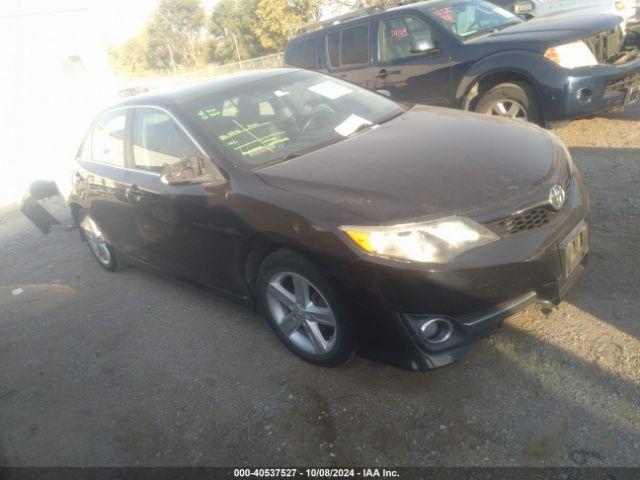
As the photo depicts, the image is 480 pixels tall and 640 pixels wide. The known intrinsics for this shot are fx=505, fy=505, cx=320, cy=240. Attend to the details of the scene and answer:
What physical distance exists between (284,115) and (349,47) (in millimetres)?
4118

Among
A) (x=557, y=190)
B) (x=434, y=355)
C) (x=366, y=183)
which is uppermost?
(x=366, y=183)

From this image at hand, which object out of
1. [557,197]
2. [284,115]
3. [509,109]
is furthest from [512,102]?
[557,197]

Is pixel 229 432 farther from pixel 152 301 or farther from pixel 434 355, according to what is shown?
pixel 152 301

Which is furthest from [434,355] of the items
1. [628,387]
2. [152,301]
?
[152,301]

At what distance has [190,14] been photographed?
6162 cm

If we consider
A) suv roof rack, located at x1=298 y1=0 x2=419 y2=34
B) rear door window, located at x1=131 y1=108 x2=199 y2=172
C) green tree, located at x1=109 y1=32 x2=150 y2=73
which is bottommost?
green tree, located at x1=109 y1=32 x2=150 y2=73

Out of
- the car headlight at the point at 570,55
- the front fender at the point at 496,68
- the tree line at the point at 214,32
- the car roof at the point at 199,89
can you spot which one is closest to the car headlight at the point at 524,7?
the front fender at the point at 496,68

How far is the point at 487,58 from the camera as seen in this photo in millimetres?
5582

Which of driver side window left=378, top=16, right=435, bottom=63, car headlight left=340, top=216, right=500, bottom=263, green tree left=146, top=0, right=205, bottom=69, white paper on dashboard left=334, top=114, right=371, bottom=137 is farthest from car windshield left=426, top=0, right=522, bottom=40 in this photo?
green tree left=146, top=0, right=205, bottom=69

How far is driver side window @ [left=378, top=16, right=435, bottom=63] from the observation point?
6.23 metres

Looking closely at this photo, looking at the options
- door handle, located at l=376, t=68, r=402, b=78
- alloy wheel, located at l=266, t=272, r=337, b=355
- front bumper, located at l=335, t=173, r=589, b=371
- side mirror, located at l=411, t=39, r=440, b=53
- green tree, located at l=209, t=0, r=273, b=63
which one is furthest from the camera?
green tree, located at l=209, t=0, r=273, b=63

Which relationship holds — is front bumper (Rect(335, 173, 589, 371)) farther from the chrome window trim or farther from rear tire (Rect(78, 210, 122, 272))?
rear tire (Rect(78, 210, 122, 272))

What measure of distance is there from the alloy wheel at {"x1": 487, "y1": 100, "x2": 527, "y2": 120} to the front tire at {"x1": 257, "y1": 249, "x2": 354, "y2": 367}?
12.4ft

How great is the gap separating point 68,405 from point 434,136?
286cm
